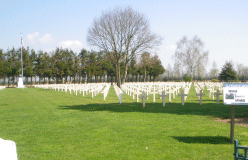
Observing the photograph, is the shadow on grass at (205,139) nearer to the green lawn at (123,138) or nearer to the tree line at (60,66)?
the green lawn at (123,138)

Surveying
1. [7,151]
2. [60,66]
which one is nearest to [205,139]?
[7,151]

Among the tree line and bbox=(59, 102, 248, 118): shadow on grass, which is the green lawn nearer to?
bbox=(59, 102, 248, 118): shadow on grass

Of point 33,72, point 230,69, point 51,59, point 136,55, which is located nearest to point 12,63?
point 33,72

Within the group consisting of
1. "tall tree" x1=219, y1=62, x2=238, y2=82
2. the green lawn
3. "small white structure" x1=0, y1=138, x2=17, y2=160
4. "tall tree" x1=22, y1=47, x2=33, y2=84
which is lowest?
the green lawn

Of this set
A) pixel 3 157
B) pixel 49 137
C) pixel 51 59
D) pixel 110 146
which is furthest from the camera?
pixel 51 59

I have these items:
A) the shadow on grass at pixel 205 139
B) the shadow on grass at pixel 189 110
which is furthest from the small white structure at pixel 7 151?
the shadow on grass at pixel 189 110

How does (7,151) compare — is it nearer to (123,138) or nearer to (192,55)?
(123,138)

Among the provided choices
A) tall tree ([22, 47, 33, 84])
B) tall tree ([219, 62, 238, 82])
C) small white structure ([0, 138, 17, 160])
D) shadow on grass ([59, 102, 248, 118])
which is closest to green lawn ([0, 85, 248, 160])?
shadow on grass ([59, 102, 248, 118])

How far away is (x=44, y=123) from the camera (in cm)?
963

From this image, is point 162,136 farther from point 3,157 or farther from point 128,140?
point 3,157

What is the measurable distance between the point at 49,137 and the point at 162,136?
3.28 meters

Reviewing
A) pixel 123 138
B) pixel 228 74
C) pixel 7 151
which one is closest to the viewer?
pixel 7 151

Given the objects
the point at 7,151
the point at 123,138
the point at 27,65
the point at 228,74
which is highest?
the point at 27,65

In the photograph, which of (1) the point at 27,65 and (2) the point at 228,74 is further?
(1) the point at 27,65
